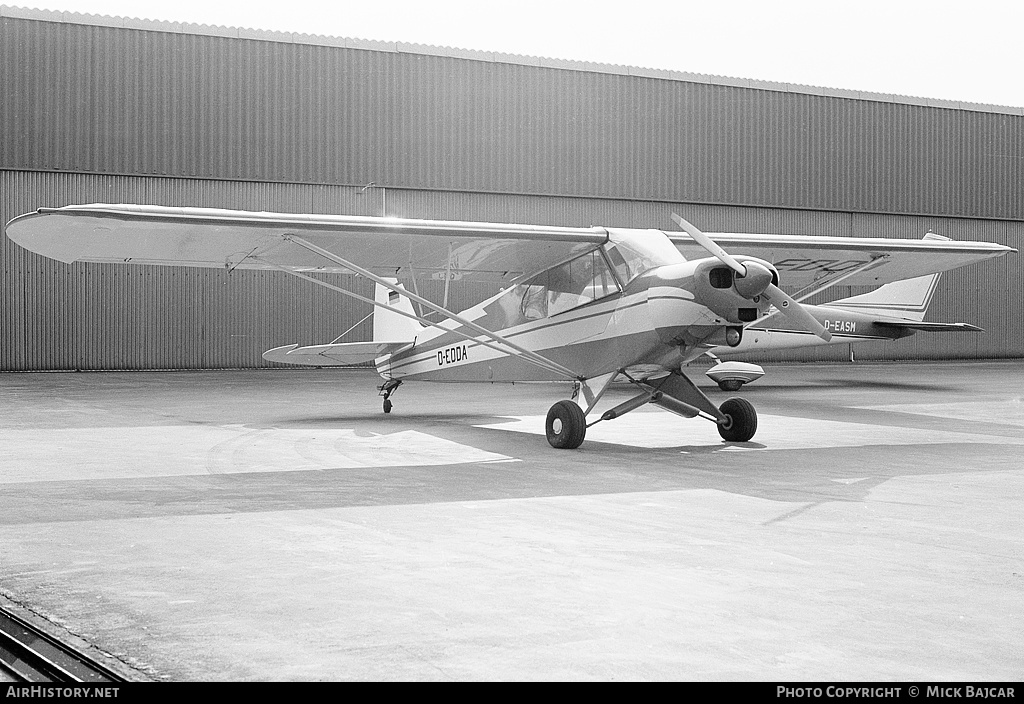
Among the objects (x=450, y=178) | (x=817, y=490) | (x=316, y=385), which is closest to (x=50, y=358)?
(x=316, y=385)

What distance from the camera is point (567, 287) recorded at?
11867 millimetres

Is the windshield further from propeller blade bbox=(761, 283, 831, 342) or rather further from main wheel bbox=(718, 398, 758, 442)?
main wheel bbox=(718, 398, 758, 442)

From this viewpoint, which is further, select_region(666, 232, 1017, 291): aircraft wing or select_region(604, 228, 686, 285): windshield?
select_region(666, 232, 1017, 291): aircraft wing

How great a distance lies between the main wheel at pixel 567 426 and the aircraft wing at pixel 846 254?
291 centimetres

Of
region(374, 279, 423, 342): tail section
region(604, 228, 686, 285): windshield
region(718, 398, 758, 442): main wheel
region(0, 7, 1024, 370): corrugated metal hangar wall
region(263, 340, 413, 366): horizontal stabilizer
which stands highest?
region(0, 7, 1024, 370): corrugated metal hangar wall

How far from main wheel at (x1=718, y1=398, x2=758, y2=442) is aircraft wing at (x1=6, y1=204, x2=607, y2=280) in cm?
228

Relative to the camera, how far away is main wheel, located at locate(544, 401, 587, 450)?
10.6 meters

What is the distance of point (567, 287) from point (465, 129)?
18301mm

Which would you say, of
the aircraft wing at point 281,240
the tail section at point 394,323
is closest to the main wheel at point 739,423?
the aircraft wing at point 281,240

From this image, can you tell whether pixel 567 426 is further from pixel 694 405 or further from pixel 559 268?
pixel 559 268

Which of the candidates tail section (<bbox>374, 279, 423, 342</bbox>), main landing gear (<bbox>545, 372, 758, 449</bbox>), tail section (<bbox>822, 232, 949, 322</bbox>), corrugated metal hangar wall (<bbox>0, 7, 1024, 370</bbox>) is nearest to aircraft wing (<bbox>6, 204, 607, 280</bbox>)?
main landing gear (<bbox>545, 372, 758, 449</bbox>)

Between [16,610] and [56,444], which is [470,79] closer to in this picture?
[56,444]

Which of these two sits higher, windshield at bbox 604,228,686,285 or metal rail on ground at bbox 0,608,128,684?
windshield at bbox 604,228,686,285

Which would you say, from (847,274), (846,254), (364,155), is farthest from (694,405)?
(364,155)
